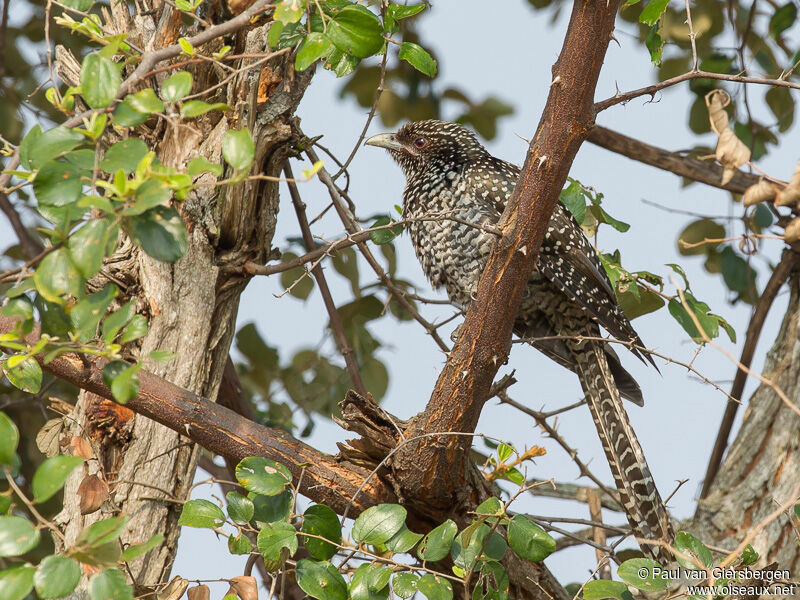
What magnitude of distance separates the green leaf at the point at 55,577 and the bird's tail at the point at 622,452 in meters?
2.12

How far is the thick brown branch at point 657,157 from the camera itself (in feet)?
15.3

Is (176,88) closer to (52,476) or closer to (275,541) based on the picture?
(52,476)

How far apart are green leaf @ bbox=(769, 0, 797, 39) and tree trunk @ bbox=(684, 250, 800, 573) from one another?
1457 mm

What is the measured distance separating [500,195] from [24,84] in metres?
2.86

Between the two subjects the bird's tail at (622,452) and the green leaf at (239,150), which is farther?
the bird's tail at (622,452)

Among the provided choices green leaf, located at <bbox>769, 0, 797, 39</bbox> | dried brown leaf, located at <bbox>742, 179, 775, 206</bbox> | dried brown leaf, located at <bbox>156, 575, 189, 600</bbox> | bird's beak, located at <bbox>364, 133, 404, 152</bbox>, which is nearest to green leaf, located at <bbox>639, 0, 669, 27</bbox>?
dried brown leaf, located at <bbox>742, 179, 775, 206</bbox>

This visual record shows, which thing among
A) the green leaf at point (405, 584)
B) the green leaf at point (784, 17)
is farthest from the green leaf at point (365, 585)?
the green leaf at point (784, 17)

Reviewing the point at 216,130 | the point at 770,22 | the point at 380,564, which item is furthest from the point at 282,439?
the point at 770,22

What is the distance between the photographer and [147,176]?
5.31 feet

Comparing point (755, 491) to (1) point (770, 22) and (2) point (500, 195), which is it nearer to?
(2) point (500, 195)

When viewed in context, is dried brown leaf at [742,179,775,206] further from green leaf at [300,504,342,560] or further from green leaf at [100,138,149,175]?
green leaf at [300,504,342,560]

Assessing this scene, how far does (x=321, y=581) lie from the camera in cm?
223

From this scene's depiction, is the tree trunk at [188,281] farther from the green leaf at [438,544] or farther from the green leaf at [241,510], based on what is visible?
the green leaf at [438,544]

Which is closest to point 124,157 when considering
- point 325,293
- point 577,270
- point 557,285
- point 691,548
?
point 691,548
